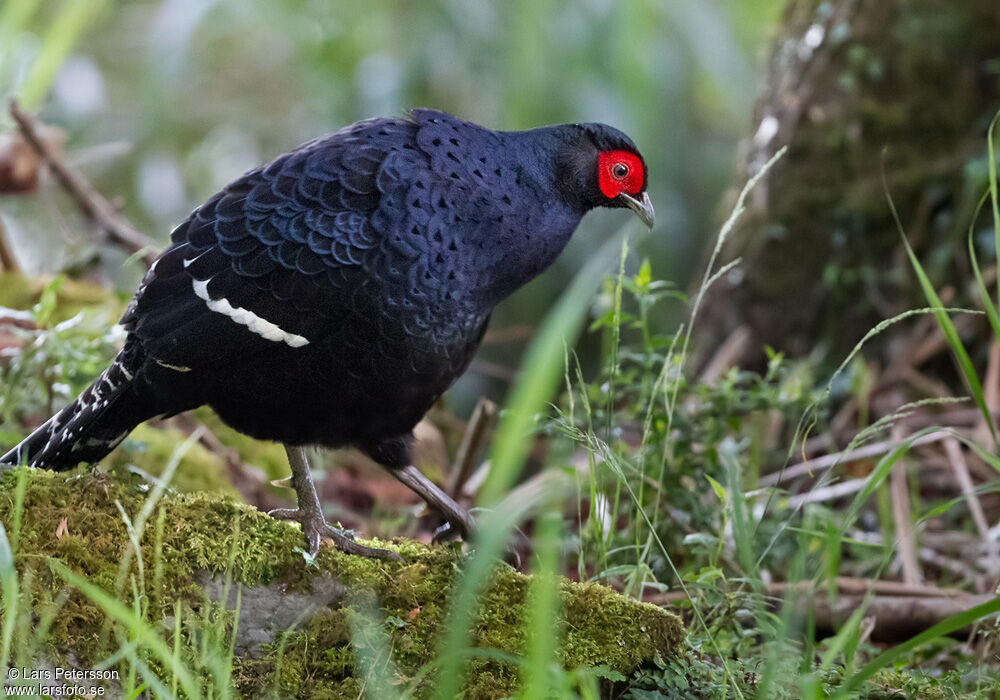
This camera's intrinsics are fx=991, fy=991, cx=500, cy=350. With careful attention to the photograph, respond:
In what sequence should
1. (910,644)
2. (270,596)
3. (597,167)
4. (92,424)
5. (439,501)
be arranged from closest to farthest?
(910,644) < (270,596) < (92,424) < (439,501) < (597,167)

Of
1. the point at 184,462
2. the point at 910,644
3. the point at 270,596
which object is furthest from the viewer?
the point at 184,462

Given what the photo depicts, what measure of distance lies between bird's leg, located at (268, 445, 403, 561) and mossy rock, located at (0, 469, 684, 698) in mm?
49

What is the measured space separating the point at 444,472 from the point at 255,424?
2.09 meters

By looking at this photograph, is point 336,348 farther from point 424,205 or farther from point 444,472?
point 444,472

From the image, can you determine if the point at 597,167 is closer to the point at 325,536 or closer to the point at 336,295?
the point at 336,295

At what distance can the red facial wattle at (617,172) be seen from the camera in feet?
9.87

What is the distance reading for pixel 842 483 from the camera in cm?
396

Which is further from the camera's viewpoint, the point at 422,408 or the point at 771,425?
the point at 771,425

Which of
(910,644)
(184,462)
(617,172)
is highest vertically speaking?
(617,172)

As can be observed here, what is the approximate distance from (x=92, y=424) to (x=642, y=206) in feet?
5.74

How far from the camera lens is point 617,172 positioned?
9.92 ft

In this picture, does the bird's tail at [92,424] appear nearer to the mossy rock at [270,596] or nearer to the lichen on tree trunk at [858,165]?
the mossy rock at [270,596]

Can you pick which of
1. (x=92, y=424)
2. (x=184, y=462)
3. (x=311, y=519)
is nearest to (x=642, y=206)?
(x=311, y=519)

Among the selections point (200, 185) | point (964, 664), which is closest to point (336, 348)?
point (964, 664)
